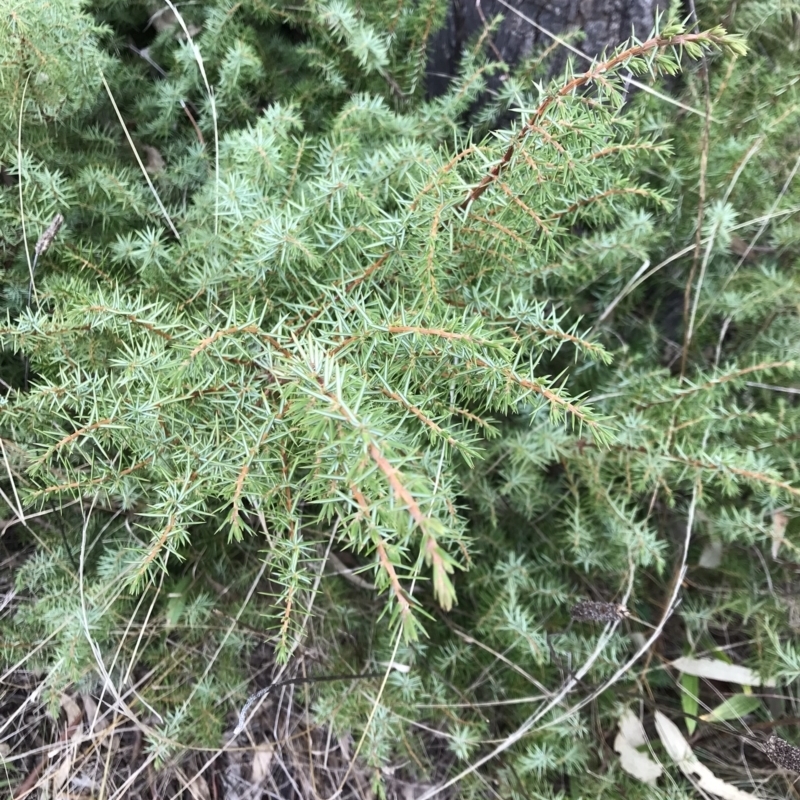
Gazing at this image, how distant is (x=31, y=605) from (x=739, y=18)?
189 centimetres

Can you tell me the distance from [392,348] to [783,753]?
991 millimetres

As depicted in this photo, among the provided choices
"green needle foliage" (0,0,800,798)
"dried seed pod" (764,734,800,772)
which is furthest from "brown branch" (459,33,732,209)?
"dried seed pod" (764,734,800,772)

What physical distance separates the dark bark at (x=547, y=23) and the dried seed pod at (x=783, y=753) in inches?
53.5

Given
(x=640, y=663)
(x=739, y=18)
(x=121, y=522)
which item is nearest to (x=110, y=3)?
(x=121, y=522)

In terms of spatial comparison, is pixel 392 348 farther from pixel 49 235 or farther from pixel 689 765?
pixel 689 765

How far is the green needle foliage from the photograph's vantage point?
31.9 inches

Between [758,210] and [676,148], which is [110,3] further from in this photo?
[758,210]

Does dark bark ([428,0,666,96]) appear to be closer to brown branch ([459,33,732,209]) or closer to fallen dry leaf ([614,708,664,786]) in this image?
brown branch ([459,33,732,209])

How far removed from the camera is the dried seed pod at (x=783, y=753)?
1025 mm

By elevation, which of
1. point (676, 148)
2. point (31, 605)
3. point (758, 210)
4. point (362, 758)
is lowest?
point (362, 758)

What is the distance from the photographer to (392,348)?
779 millimetres

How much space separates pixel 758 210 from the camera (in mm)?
1362

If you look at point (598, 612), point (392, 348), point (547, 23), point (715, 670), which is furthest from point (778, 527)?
point (547, 23)

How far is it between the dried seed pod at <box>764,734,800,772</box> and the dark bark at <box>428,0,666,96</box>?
4.46 ft
